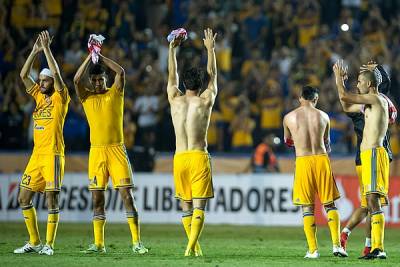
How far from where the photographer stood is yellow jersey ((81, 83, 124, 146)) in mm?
14570

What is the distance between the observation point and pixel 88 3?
28.8 meters

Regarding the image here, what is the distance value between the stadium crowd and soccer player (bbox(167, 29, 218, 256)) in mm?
10820

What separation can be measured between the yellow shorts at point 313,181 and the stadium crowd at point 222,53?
10.7m

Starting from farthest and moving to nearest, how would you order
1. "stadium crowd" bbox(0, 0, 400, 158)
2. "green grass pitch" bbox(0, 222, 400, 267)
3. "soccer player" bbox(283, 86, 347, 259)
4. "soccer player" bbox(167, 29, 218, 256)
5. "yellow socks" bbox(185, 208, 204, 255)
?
"stadium crowd" bbox(0, 0, 400, 158) < "soccer player" bbox(283, 86, 347, 259) < "soccer player" bbox(167, 29, 218, 256) < "yellow socks" bbox(185, 208, 204, 255) < "green grass pitch" bbox(0, 222, 400, 267)

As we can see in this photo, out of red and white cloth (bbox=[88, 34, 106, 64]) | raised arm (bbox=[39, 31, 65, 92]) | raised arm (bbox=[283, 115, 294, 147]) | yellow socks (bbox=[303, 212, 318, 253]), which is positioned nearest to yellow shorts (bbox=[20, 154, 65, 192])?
raised arm (bbox=[39, 31, 65, 92])

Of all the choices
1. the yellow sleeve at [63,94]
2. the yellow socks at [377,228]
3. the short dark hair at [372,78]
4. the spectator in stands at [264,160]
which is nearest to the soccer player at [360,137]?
the short dark hair at [372,78]

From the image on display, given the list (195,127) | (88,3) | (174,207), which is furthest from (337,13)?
(195,127)

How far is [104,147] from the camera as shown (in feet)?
47.6

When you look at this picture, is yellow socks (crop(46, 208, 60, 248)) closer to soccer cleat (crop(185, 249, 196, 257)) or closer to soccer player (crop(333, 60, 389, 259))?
soccer cleat (crop(185, 249, 196, 257))

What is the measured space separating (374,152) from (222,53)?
1424cm

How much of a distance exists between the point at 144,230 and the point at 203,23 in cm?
914

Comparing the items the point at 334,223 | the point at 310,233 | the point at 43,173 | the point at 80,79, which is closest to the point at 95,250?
the point at 43,173

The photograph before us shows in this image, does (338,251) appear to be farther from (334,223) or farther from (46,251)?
(46,251)

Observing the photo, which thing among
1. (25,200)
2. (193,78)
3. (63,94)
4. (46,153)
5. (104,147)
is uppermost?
(193,78)
